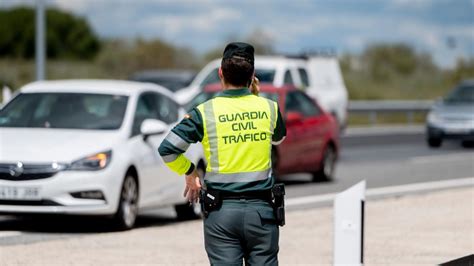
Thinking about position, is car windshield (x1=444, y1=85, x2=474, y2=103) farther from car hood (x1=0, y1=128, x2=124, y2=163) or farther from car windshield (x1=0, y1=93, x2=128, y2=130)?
car hood (x1=0, y1=128, x2=124, y2=163)

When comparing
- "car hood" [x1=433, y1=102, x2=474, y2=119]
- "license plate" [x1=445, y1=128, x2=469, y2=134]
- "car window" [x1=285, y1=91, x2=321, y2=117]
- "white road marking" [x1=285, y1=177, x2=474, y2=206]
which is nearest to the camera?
"white road marking" [x1=285, y1=177, x2=474, y2=206]

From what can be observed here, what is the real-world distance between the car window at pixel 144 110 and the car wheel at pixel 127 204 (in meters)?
0.64

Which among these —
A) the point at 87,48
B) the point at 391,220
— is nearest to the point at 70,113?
the point at 391,220

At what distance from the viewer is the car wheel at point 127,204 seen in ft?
44.8

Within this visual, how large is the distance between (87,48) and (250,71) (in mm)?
85343

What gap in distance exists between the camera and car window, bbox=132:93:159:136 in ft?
47.8

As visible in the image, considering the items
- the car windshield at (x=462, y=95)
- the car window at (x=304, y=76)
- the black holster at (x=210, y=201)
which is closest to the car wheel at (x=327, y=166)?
the car window at (x=304, y=76)

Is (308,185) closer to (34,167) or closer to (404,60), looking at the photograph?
(34,167)

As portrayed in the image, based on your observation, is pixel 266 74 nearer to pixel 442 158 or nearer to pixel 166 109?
pixel 442 158

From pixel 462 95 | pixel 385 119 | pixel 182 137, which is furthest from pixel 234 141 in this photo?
pixel 385 119

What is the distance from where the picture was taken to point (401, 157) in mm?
29641

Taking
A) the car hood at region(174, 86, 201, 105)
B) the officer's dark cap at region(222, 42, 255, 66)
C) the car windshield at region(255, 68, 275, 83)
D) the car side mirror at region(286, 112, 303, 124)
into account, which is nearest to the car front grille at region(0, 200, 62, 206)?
the officer's dark cap at region(222, 42, 255, 66)

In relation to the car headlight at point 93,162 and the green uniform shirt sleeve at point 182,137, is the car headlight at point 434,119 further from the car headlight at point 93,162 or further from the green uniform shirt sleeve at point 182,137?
the green uniform shirt sleeve at point 182,137

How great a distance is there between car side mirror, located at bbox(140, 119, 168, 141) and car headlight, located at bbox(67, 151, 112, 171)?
77cm
